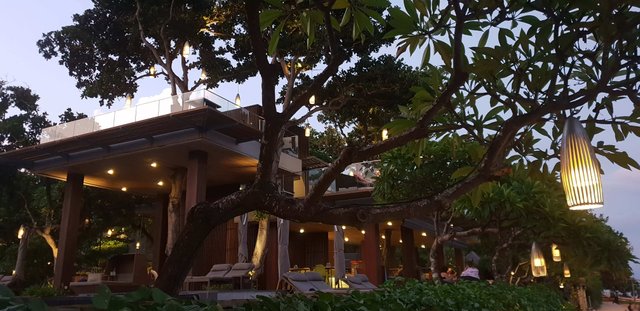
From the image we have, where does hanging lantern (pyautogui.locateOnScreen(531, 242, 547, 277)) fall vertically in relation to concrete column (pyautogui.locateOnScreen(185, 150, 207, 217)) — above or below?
below

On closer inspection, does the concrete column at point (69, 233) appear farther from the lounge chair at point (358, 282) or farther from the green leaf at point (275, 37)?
the green leaf at point (275, 37)

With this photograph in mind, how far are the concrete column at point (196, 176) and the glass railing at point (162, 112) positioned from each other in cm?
203

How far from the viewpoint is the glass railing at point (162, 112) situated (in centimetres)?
1495

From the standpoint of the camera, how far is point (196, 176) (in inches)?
640

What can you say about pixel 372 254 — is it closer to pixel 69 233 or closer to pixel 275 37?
pixel 69 233

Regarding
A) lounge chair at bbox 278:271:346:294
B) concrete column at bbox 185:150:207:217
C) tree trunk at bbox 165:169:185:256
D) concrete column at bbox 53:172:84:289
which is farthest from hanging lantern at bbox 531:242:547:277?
concrete column at bbox 53:172:84:289

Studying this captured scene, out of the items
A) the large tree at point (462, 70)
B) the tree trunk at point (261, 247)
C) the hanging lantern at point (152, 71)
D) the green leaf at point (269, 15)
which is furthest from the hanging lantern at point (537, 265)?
the hanging lantern at point (152, 71)

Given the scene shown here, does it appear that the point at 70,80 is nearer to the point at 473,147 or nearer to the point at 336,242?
the point at 336,242

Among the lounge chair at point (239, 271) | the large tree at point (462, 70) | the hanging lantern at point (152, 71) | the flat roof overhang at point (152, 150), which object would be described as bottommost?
the lounge chair at point (239, 271)

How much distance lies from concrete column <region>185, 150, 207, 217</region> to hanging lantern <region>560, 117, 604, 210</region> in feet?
48.1

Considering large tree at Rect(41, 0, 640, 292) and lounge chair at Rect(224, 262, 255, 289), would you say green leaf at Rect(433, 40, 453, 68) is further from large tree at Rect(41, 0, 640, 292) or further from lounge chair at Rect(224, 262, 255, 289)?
lounge chair at Rect(224, 262, 255, 289)

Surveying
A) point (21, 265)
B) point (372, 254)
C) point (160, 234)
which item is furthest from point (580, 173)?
point (21, 265)

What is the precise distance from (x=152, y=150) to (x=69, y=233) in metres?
5.18

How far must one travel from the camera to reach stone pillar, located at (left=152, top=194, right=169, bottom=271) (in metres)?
21.4
